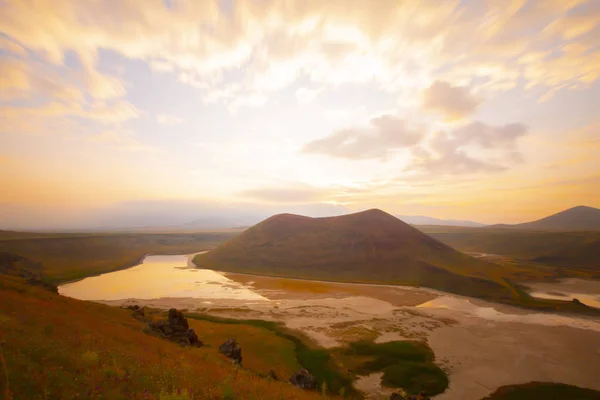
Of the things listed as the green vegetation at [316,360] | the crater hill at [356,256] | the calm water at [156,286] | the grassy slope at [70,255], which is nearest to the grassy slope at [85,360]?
the green vegetation at [316,360]

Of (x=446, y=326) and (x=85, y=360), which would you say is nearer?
(x=85, y=360)

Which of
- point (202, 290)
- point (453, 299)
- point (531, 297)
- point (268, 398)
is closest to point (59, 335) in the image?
point (268, 398)

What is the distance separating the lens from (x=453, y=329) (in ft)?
160

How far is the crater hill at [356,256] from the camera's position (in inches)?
3558

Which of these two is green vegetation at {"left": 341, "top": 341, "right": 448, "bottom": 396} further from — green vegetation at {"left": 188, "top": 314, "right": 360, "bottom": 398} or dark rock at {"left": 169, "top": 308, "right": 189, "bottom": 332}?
dark rock at {"left": 169, "top": 308, "right": 189, "bottom": 332}

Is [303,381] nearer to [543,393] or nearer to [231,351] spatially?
[231,351]

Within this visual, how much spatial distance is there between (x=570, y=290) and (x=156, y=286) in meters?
120

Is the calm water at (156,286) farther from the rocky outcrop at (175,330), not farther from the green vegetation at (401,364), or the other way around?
the rocky outcrop at (175,330)

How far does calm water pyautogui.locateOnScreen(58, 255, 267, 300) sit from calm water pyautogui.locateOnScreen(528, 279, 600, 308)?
7751 cm

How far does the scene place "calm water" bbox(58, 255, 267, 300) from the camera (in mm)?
68250

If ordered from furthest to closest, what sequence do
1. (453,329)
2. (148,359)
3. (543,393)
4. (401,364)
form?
(453,329) < (401,364) < (543,393) < (148,359)

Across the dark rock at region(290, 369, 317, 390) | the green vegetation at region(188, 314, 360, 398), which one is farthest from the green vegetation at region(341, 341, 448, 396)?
the dark rock at region(290, 369, 317, 390)

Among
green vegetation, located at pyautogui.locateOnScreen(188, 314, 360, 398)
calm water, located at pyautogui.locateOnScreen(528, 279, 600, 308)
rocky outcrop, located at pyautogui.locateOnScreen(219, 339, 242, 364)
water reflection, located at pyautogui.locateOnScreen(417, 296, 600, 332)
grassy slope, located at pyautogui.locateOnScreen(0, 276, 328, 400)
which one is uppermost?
grassy slope, located at pyautogui.locateOnScreen(0, 276, 328, 400)

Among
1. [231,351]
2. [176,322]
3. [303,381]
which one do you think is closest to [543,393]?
[303,381]
